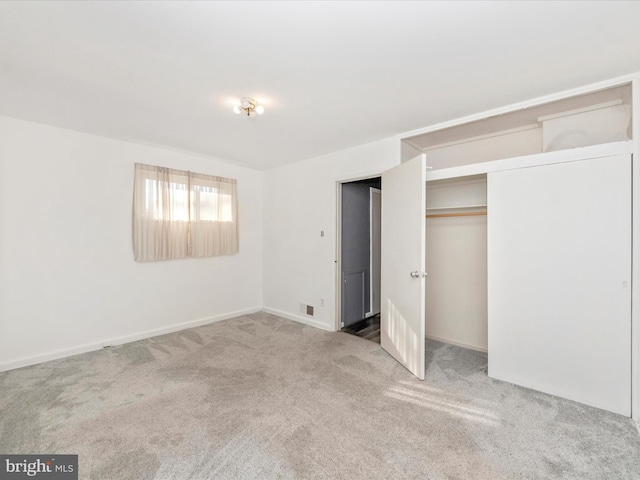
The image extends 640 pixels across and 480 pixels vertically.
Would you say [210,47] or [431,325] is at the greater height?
[210,47]

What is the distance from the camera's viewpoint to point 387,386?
2.51 meters

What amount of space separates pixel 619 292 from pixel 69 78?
440cm

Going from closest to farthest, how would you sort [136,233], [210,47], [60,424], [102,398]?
[210,47] < [60,424] < [102,398] < [136,233]

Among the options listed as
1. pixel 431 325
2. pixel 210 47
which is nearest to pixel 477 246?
pixel 431 325

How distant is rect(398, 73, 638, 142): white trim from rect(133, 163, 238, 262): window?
281cm

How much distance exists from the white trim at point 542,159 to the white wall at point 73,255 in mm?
3458

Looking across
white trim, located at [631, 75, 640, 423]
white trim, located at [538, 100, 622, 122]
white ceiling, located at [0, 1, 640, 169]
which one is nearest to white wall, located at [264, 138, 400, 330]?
white ceiling, located at [0, 1, 640, 169]

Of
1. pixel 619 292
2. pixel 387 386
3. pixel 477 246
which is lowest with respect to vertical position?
pixel 387 386

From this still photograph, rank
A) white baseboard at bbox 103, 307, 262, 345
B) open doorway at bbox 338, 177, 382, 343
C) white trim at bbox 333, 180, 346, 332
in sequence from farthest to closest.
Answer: open doorway at bbox 338, 177, 382, 343
white trim at bbox 333, 180, 346, 332
white baseboard at bbox 103, 307, 262, 345

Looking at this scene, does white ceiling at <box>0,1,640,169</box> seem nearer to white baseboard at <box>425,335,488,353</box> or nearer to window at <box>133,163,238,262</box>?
window at <box>133,163,238,262</box>

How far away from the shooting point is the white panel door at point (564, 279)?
6.97 ft

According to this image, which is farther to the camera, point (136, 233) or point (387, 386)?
point (136, 233)

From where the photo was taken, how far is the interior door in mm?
2656

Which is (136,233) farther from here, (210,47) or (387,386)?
(387,386)
